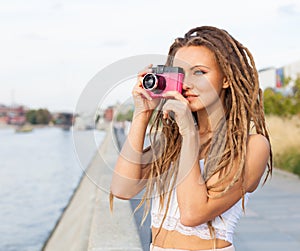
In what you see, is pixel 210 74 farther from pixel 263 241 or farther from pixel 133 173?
pixel 263 241

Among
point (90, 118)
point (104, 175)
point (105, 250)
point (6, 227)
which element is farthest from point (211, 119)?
point (6, 227)

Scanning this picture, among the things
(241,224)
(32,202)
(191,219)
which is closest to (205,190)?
(191,219)

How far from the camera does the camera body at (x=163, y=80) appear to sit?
186cm

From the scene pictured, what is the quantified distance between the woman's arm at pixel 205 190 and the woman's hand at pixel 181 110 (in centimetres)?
3

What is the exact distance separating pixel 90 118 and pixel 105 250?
2.07 m

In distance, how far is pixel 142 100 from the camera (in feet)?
6.65

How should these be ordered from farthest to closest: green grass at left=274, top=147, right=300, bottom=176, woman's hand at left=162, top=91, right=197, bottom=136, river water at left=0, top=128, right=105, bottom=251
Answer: river water at left=0, top=128, right=105, bottom=251 < green grass at left=274, top=147, right=300, bottom=176 < woman's hand at left=162, top=91, right=197, bottom=136

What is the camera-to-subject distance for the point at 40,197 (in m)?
19.1

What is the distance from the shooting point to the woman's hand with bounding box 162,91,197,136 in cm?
184

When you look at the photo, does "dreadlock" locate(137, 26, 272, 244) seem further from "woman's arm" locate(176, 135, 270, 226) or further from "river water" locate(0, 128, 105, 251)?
"river water" locate(0, 128, 105, 251)

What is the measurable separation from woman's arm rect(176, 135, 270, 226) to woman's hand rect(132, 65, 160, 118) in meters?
0.21

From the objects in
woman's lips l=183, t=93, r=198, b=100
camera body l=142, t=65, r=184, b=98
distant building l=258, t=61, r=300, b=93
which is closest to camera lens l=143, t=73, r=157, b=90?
camera body l=142, t=65, r=184, b=98

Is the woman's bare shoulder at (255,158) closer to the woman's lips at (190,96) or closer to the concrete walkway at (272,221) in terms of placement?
the woman's lips at (190,96)

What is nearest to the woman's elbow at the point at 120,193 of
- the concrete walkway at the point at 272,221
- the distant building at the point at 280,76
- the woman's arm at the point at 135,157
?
the woman's arm at the point at 135,157
